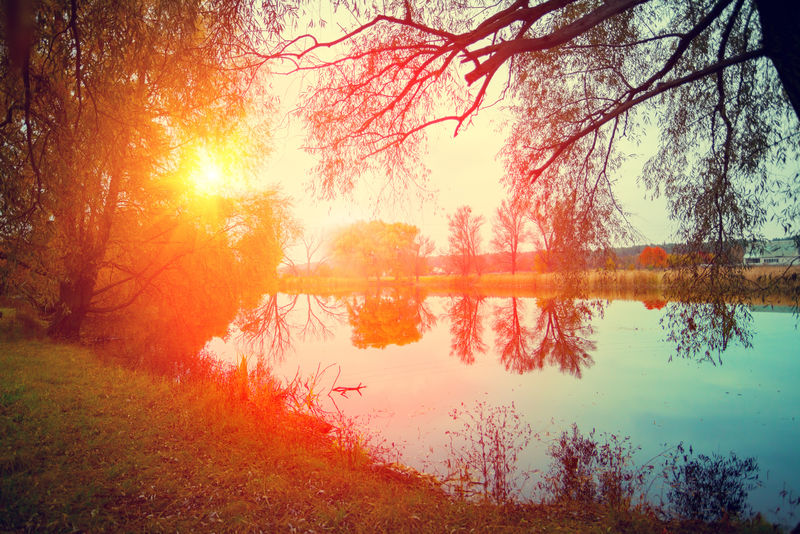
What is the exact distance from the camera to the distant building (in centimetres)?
454

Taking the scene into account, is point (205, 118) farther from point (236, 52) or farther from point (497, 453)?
point (497, 453)

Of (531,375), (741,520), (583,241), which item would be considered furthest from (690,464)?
(531,375)

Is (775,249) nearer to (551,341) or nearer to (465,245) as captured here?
(551,341)

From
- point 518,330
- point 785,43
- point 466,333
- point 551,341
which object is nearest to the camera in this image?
point 785,43

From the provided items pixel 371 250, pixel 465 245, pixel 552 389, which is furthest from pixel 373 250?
pixel 552 389

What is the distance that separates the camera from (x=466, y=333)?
14023mm

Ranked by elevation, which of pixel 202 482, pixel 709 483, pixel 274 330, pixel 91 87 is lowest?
pixel 709 483

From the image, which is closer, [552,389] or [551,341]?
[552,389]

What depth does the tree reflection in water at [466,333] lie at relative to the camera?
11.1 m

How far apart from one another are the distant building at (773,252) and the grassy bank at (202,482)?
10.3 ft

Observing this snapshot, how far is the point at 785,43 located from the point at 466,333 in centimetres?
1157

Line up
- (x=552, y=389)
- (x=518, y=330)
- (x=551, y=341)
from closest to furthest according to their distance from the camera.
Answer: (x=552, y=389), (x=551, y=341), (x=518, y=330)

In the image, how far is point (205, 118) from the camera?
13.1 feet

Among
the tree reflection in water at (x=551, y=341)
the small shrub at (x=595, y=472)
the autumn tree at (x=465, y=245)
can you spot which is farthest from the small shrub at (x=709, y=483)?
the autumn tree at (x=465, y=245)
